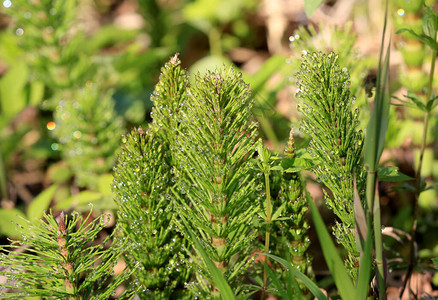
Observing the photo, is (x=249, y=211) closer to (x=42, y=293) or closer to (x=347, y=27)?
(x=42, y=293)

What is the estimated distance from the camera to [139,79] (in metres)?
3.21

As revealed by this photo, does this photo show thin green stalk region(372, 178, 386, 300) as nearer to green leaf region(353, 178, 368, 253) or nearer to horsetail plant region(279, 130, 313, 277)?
green leaf region(353, 178, 368, 253)

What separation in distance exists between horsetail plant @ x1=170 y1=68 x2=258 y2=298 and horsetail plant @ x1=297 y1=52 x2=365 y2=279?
132 millimetres

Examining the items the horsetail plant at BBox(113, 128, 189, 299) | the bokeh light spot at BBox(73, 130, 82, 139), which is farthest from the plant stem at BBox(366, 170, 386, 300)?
the bokeh light spot at BBox(73, 130, 82, 139)

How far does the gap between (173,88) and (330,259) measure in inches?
20.3

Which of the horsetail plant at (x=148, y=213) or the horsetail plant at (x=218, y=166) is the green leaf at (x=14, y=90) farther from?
the horsetail plant at (x=218, y=166)

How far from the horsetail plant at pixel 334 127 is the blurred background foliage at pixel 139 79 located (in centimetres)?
15

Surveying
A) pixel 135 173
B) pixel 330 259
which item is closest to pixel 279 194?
pixel 330 259

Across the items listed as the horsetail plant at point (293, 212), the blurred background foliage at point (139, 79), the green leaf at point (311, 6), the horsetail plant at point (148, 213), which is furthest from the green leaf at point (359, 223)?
the green leaf at point (311, 6)

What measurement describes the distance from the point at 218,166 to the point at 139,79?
2423mm

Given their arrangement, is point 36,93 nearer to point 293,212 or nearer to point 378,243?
point 293,212

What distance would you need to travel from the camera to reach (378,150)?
0.87 metres

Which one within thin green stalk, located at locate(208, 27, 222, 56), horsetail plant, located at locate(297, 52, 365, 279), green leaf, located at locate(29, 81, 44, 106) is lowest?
horsetail plant, located at locate(297, 52, 365, 279)

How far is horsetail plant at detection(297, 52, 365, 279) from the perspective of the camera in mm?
933
